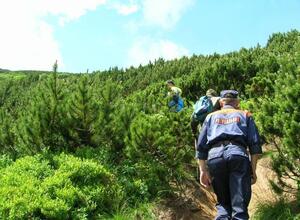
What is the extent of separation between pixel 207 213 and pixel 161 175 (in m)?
1.04

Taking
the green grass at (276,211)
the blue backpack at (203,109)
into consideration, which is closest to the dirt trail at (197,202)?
the green grass at (276,211)

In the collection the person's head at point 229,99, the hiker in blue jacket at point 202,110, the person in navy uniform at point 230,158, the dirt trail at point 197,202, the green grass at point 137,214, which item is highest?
the hiker in blue jacket at point 202,110

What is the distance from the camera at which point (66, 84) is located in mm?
10883

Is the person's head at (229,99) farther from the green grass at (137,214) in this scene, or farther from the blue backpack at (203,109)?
the blue backpack at (203,109)

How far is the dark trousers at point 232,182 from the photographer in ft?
19.6

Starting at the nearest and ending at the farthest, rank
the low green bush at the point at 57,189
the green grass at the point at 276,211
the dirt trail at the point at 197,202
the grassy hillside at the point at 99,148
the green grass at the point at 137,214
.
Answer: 1. the green grass at the point at 276,211
2. the grassy hillside at the point at 99,148
3. the low green bush at the point at 57,189
4. the green grass at the point at 137,214
5. the dirt trail at the point at 197,202

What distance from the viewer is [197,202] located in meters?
9.37

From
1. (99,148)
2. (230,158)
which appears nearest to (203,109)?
(99,148)

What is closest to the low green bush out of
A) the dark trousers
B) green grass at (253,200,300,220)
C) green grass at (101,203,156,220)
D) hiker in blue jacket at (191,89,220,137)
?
green grass at (101,203,156,220)

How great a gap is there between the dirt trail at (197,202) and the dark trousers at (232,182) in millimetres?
2299

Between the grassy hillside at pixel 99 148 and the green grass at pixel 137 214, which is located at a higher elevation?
the grassy hillside at pixel 99 148

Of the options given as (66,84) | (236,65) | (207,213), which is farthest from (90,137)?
(236,65)

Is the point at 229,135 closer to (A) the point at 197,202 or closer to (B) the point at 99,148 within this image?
(A) the point at 197,202

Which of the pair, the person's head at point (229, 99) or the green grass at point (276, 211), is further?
the green grass at point (276, 211)
